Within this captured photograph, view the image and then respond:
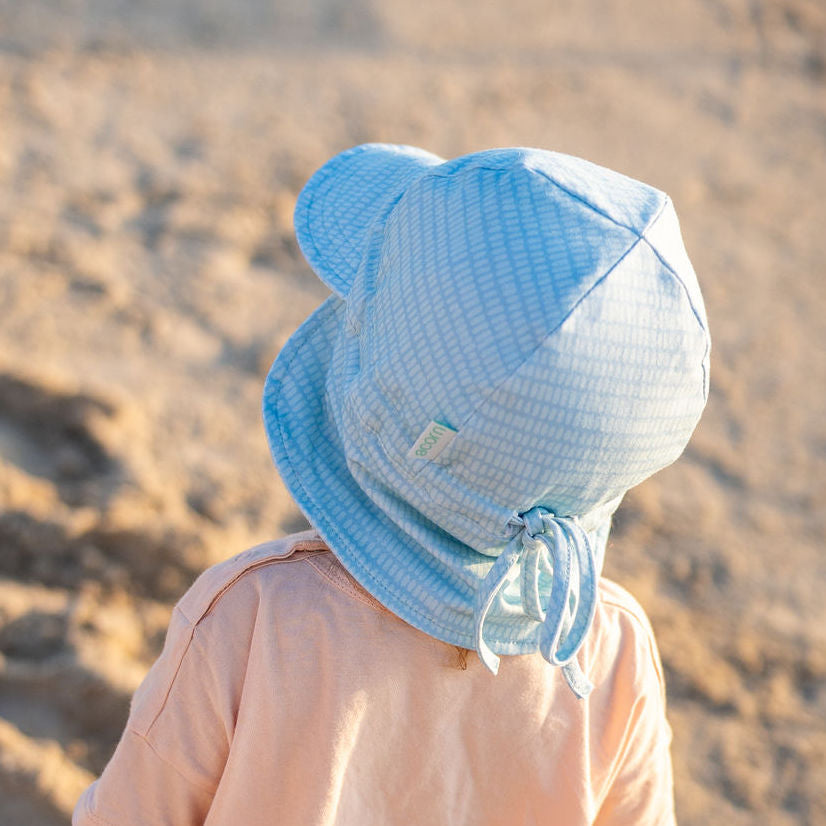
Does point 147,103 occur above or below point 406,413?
below

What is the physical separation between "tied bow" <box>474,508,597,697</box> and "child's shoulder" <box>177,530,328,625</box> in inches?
6.8

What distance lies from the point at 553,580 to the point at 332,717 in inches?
9.5

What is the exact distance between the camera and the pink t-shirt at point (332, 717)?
88cm

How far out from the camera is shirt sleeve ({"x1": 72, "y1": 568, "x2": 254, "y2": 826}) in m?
0.88

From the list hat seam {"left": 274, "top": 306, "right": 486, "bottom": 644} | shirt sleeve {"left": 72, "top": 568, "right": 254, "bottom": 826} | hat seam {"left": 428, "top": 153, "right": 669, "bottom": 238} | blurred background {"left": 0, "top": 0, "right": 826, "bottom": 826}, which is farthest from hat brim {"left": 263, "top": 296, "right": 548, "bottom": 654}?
blurred background {"left": 0, "top": 0, "right": 826, "bottom": 826}

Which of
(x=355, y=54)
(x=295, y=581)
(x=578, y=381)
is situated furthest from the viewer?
(x=355, y=54)

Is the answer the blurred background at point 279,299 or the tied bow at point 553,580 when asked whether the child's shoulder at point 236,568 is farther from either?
the blurred background at point 279,299

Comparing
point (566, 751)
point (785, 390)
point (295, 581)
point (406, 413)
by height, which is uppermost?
point (406, 413)

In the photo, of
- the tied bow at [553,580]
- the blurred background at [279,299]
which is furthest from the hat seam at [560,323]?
the blurred background at [279,299]

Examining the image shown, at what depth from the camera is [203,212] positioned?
2.90m

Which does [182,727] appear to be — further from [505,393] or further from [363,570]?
[505,393]


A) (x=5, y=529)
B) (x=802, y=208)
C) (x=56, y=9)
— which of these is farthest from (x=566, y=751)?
(x=56, y=9)

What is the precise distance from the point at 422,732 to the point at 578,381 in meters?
0.37

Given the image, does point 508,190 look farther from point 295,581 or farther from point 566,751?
point 566,751
